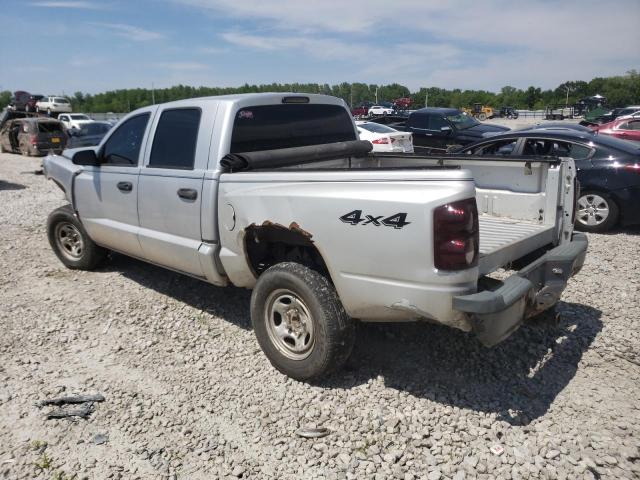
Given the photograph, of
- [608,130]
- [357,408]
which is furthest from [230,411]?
[608,130]

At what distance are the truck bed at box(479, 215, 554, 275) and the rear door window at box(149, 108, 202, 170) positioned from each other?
2.38 meters

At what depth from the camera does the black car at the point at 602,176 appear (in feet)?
24.2

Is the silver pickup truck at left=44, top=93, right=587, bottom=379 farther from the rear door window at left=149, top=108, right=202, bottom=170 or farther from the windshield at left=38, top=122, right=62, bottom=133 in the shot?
the windshield at left=38, top=122, right=62, bottom=133

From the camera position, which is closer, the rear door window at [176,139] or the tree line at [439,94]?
the rear door window at [176,139]

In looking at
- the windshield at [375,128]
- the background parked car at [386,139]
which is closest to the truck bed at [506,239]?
the background parked car at [386,139]

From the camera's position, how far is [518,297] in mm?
2957

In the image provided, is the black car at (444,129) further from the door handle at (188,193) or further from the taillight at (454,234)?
the taillight at (454,234)

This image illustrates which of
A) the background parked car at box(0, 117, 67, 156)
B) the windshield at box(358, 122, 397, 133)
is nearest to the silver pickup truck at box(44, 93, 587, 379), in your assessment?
the windshield at box(358, 122, 397, 133)

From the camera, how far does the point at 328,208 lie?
126 inches

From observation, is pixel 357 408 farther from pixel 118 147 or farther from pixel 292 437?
pixel 118 147

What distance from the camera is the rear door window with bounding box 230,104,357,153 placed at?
13.5 ft

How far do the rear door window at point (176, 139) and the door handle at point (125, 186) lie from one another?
1.13 ft

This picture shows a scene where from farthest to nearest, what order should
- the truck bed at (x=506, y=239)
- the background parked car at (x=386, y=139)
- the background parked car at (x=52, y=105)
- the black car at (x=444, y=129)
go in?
the background parked car at (x=52, y=105), the black car at (x=444, y=129), the background parked car at (x=386, y=139), the truck bed at (x=506, y=239)

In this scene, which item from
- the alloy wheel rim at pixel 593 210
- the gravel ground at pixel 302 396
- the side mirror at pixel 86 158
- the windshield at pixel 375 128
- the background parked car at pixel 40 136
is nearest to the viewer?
the gravel ground at pixel 302 396
